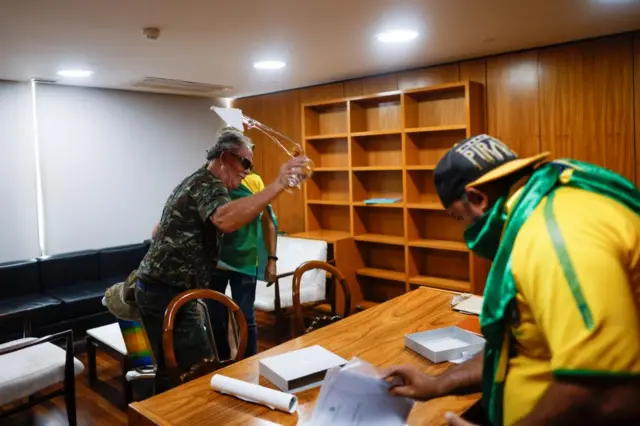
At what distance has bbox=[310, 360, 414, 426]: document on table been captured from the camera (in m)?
1.09

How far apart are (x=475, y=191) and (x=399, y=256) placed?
355cm

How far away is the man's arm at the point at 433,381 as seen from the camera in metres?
1.16

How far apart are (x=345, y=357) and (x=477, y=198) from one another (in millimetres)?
877

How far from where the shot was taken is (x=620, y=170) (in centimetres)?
320

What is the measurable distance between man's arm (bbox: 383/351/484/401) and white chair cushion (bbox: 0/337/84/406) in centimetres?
220

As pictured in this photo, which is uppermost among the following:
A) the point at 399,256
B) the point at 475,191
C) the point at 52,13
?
the point at 52,13

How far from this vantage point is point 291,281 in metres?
4.18

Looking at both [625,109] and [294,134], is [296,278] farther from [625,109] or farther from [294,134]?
[294,134]

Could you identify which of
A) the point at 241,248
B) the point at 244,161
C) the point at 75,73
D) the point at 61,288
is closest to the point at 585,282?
the point at 244,161

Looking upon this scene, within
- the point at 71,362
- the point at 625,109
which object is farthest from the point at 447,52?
the point at 71,362

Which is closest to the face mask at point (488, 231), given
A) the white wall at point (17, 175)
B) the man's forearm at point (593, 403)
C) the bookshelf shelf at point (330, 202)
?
the man's forearm at point (593, 403)

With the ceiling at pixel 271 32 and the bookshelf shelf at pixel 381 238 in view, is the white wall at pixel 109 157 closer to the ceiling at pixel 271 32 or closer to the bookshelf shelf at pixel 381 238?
the ceiling at pixel 271 32

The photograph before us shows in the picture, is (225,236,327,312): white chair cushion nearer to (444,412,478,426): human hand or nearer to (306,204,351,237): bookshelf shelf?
(306,204,351,237): bookshelf shelf

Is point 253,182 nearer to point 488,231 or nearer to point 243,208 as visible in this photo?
point 243,208
